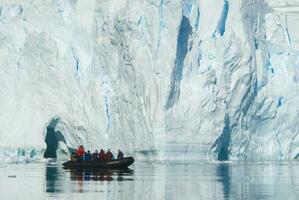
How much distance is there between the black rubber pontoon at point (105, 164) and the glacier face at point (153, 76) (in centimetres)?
262

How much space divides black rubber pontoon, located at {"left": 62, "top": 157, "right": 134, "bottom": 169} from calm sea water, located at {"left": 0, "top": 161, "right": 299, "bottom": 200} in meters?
0.47

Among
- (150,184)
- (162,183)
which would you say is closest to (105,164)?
(162,183)

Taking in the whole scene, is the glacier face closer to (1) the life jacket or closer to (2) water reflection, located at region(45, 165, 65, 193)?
(1) the life jacket

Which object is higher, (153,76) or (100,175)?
(153,76)

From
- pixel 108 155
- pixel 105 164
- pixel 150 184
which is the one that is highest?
pixel 108 155

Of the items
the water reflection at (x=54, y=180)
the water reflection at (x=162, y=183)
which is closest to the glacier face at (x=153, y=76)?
the water reflection at (x=162, y=183)

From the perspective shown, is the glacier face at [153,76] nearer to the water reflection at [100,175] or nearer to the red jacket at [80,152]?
the red jacket at [80,152]

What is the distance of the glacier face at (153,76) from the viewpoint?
31828 mm

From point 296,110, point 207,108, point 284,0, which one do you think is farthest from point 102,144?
point 284,0

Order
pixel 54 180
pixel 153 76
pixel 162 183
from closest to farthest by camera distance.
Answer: pixel 162 183
pixel 54 180
pixel 153 76

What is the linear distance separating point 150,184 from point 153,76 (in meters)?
10.6

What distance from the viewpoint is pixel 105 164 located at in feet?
94.8

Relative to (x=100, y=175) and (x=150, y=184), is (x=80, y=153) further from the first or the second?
(x=150, y=184)

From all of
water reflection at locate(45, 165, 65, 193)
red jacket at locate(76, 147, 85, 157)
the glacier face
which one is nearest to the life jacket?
red jacket at locate(76, 147, 85, 157)
